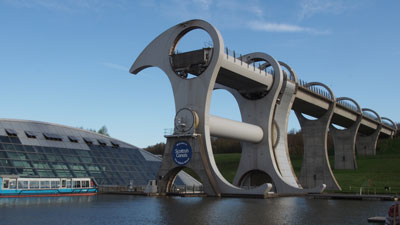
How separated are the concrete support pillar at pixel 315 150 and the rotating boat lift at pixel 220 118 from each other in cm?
1547

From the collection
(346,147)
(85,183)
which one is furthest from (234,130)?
(346,147)

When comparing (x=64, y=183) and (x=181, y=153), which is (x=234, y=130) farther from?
(x=64, y=183)

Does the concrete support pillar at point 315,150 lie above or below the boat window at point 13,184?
above

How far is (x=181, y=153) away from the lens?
45406mm

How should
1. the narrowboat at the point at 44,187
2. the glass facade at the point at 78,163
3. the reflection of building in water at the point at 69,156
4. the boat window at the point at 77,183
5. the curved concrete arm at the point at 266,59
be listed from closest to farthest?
1. the narrowboat at the point at 44,187
2. the glass facade at the point at 78,163
3. the reflection of building in water at the point at 69,156
4. the boat window at the point at 77,183
5. the curved concrete arm at the point at 266,59

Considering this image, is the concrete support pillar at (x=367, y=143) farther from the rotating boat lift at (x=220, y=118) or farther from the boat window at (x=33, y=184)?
the boat window at (x=33, y=184)

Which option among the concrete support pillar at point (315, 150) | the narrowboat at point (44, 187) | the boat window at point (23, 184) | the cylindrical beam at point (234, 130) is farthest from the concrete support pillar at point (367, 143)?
the boat window at point (23, 184)

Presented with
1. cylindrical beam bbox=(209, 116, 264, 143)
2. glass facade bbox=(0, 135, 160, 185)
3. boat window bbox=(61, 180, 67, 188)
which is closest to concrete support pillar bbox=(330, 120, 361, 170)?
cylindrical beam bbox=(209, 116, 264, 143)

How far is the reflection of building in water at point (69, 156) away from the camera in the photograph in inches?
1861

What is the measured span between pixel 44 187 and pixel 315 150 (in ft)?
147

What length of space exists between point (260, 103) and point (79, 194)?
79.2ft

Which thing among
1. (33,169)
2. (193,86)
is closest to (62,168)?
(33,169)

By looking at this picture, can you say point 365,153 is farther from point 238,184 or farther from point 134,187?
point 134,187

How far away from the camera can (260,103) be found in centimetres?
5628
